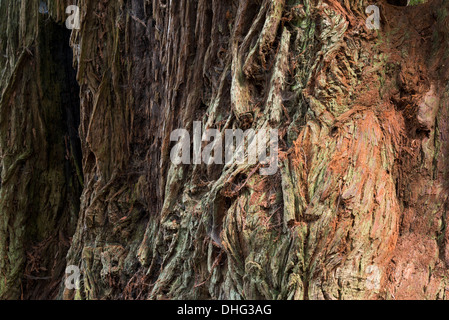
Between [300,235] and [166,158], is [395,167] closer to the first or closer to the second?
[300,235]

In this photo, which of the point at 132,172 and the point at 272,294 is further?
the point at 132,172

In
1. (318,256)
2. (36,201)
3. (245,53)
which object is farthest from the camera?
(36,201)

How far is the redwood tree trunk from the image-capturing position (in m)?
2.47

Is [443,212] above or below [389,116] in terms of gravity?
below

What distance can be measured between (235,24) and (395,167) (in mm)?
1249

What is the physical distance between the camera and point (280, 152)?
2.61 metres

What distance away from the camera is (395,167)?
271 cm

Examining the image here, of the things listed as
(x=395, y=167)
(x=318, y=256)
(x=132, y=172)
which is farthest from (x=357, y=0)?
(x=132, y=172)

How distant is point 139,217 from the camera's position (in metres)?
3.62

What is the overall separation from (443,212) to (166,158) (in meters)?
1.72

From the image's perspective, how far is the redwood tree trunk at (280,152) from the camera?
2.47 metres

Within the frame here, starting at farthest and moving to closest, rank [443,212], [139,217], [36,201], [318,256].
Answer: [36,201], [139,217], [443,212], [318,256]

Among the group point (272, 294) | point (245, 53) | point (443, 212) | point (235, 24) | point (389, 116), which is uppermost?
point (235, 24)

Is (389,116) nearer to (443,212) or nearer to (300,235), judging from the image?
(443,212)
